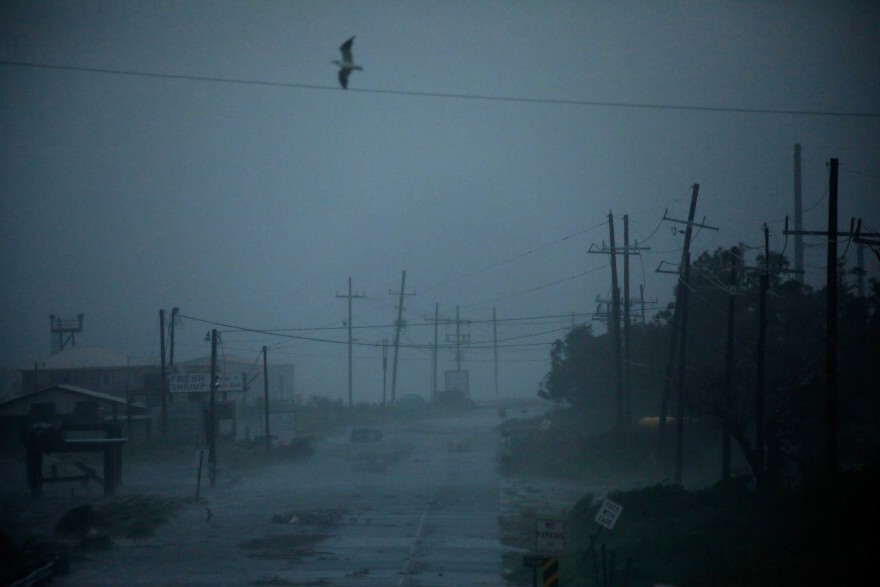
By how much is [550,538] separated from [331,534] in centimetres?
1293

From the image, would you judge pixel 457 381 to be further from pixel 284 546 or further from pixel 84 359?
pixel 284 546

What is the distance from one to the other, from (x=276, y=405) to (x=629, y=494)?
56.2 meters

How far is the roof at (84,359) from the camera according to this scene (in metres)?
81.8

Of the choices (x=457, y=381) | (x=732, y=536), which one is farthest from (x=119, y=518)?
(x=457, y=381)

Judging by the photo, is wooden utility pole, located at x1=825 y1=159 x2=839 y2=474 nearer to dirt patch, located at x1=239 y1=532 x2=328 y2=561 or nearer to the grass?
the grass

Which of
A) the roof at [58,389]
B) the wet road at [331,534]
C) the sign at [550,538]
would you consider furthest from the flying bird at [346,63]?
the roof at [58,389]

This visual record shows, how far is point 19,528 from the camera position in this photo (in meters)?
27.2

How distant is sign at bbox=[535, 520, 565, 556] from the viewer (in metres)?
14.1

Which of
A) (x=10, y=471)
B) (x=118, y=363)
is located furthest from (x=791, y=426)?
(x=118, y=363)

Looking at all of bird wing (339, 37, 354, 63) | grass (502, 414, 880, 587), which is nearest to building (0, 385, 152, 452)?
→ grass (502, 414, 880, 587)

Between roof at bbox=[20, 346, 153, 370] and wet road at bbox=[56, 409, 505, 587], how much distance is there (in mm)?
43958

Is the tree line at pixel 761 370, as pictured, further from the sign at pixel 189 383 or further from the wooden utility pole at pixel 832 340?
the sign at pixel 189 383

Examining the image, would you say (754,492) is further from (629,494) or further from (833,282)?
(833,282)

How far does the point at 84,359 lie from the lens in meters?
86.3
